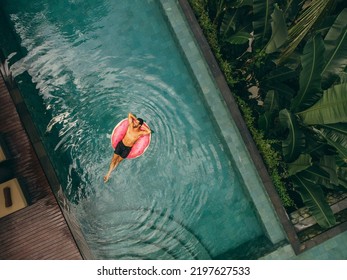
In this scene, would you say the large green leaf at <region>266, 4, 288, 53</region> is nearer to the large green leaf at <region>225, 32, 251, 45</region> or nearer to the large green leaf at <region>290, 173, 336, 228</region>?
the large green leaf at <region>225, 32, 251, 45</region>

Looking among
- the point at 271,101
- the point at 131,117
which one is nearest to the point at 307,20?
the point at 271,101

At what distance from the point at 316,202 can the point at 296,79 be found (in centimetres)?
355

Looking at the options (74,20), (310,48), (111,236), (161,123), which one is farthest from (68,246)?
(310,48)

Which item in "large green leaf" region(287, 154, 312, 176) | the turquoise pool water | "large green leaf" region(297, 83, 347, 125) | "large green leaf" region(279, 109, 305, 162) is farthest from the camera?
the turquoise pool water

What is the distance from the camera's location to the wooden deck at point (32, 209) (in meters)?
7.68

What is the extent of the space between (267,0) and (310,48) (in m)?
1.67

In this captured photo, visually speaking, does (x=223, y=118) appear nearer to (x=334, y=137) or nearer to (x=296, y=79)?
(x=296, y=79)

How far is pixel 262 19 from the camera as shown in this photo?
798 cm

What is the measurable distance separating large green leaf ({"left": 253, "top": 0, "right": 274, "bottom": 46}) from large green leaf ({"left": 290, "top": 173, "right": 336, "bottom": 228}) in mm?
3904

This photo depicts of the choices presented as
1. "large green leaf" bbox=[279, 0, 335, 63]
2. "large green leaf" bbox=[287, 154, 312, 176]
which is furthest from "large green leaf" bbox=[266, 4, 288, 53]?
"large green leaf" bbox=[287, 154, 312, 176]

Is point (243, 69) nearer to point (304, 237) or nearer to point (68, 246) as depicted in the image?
point (304, 237)

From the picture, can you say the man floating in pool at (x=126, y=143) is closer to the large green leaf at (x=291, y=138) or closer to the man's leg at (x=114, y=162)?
the man's leg at (x=114, y=162)

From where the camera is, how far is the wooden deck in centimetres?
768

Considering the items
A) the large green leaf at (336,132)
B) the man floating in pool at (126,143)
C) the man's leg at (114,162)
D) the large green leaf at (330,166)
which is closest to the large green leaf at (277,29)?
the large green leaf at (336,132)
